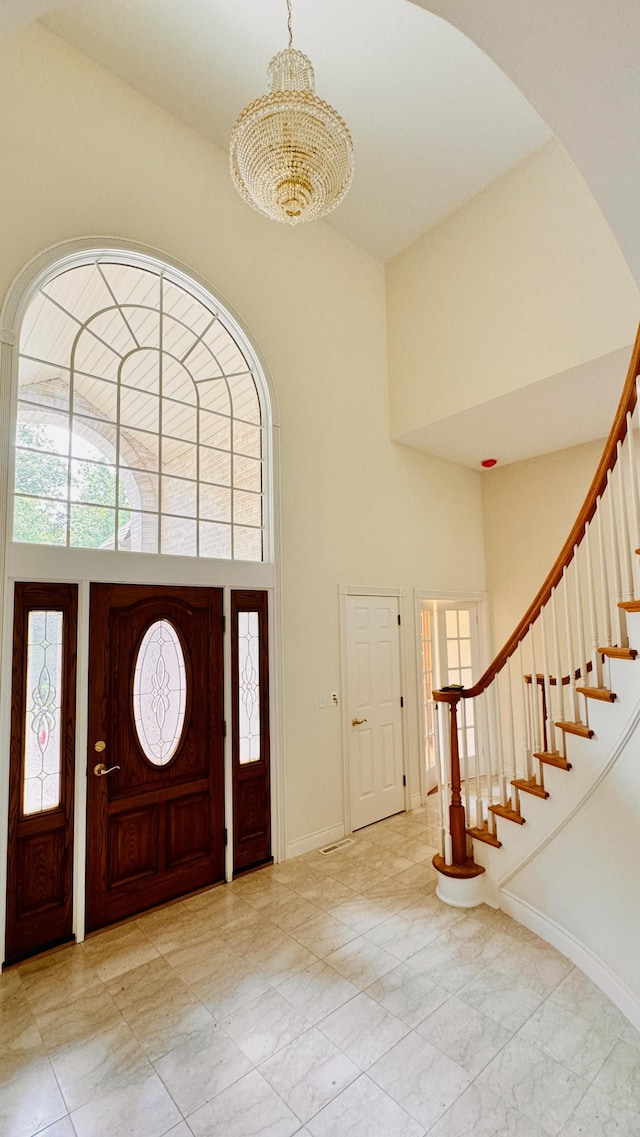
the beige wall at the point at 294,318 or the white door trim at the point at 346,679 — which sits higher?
the beige wall at the point at 294,318

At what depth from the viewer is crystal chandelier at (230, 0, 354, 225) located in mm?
2477

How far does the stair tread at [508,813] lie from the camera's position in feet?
9.91

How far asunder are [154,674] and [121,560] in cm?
79

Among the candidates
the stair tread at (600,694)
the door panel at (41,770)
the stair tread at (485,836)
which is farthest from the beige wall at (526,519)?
the door panel at (41,770)

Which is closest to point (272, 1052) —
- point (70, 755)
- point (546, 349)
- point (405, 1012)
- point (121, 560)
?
point (405, 1012)

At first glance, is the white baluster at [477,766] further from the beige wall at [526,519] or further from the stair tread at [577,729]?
the beige wall at [526,519]

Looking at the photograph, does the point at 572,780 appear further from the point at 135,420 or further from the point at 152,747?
the point at 135,420

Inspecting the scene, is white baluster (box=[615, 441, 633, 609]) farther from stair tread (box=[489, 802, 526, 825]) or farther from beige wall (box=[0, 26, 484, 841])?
beige wall (box=[0, 26, 484, 841])

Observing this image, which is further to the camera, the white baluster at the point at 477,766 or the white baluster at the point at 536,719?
the white baluster at the point at 477,766

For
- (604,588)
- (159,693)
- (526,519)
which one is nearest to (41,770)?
(159,693)

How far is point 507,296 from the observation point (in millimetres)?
4250

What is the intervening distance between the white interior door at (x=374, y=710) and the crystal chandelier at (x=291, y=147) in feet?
9.58

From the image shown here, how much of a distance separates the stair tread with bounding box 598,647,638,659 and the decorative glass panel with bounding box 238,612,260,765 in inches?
92.8

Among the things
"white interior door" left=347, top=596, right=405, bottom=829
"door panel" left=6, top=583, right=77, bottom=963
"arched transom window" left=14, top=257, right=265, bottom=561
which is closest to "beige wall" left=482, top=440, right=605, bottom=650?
"white interior door" left=347, top=596, right=405, bottom=829
